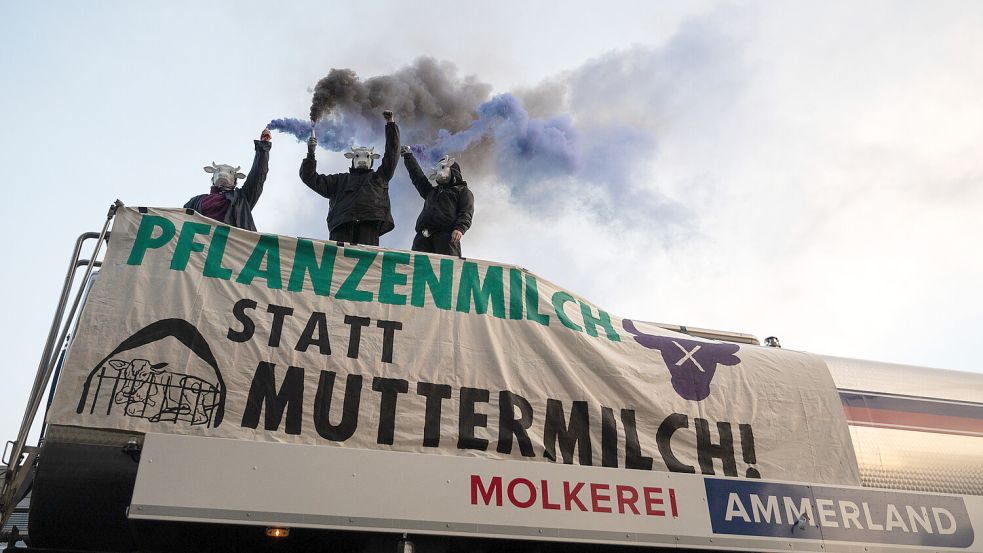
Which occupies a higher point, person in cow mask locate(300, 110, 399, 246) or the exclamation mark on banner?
person in cow mask locate(300, 110, 399, 246)

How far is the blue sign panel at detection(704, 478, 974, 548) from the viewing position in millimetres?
4160

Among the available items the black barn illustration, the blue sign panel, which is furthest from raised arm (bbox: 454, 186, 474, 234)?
the blue sign panel

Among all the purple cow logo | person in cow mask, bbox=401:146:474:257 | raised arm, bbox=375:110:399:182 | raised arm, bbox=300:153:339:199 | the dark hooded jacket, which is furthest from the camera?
raised arm, bbox=300:153:339:199

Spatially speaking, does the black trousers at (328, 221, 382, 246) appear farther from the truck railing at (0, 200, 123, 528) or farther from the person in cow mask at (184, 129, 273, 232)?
the truck railing at (0, 200, 123, 528)

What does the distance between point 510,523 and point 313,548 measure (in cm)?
102

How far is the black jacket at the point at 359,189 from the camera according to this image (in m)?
6.44

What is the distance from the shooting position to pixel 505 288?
5078mm

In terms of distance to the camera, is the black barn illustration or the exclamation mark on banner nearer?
the black barn illustration

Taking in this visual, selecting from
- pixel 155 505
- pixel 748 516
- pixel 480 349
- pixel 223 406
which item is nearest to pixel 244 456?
pixel 155 505

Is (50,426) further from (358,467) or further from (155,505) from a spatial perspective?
(358,467)

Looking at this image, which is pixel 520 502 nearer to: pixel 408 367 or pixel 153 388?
pixel 408 367

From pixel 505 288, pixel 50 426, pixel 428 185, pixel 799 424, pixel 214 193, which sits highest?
pixel 428 185

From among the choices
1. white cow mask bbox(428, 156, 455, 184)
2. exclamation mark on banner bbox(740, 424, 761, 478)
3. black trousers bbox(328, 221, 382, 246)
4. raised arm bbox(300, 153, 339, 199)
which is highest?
white cow mask bbox(428, 156, 455, 184)

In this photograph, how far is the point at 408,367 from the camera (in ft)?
14.9
